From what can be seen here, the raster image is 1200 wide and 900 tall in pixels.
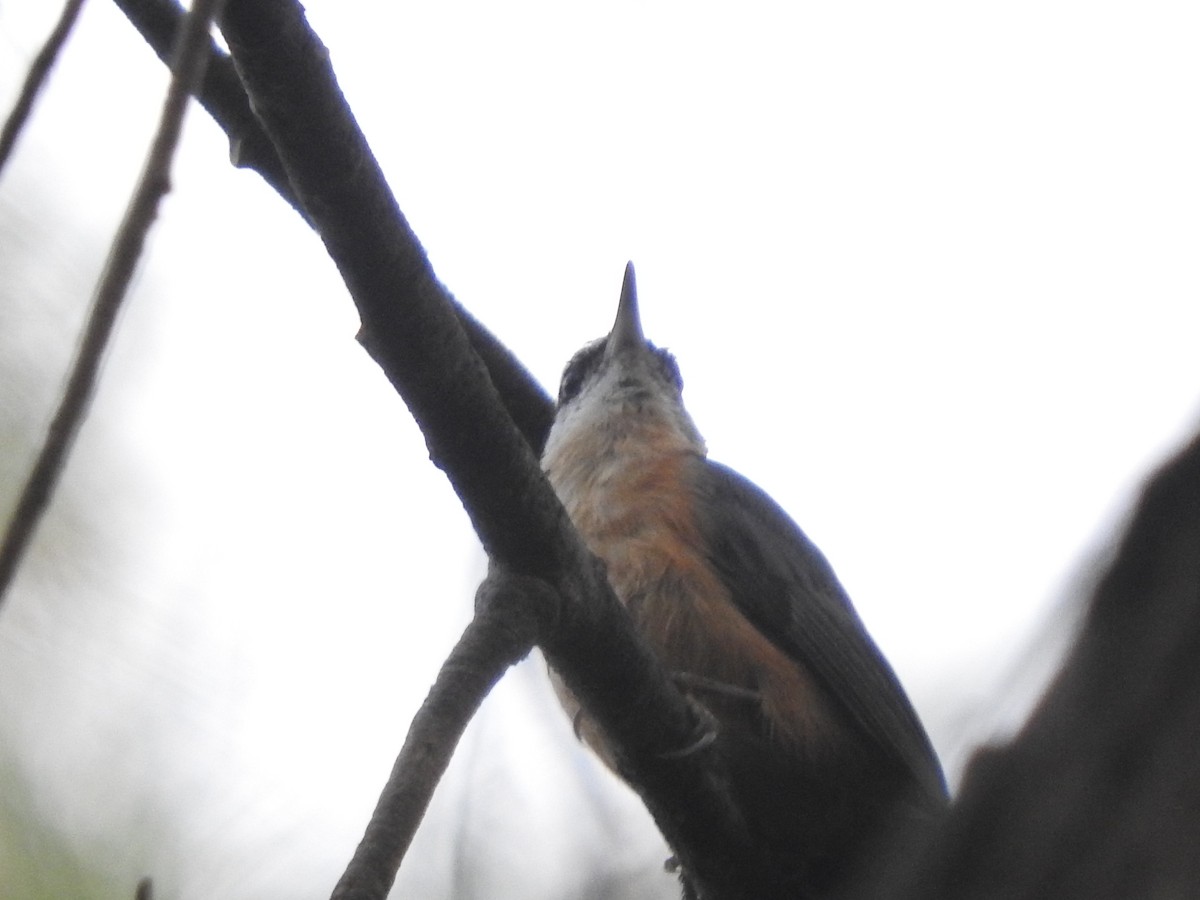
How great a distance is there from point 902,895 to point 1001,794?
0.70 feet

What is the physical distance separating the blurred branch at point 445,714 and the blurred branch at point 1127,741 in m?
1.15

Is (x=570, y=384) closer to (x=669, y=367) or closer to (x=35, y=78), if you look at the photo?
(x=669, y=367)

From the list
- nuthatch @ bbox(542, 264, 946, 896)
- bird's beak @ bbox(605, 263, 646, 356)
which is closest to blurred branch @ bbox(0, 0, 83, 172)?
nuthatch @ bbox(542, 264, 946, 896)

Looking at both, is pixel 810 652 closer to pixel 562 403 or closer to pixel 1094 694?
Answer: pixel 562 403

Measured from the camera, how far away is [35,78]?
1.85m

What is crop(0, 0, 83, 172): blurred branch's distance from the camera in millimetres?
1756

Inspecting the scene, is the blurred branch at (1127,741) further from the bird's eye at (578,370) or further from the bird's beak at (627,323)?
the bird's beak at (627,323)

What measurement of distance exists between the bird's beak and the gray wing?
1588mm

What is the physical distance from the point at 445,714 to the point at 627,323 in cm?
436

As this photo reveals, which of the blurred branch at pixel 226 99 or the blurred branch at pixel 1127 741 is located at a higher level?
the blurred branch at pixel 226 99

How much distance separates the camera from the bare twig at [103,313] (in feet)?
4.82

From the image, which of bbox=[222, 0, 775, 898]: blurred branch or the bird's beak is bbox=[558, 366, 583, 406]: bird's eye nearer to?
the bird's beak

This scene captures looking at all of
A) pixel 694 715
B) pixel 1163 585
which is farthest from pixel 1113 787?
pixel 694 715

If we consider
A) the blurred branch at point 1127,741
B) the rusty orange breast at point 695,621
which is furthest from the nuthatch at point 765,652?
the blurred branch at point 1127,741
